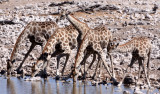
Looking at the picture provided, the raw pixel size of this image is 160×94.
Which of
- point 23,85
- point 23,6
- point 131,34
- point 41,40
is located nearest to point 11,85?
point 23,85

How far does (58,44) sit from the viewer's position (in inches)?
634

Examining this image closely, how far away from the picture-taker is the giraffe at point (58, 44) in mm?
15586

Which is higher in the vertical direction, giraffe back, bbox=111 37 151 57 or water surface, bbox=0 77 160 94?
giraffe back, bbox=111 37 151 57

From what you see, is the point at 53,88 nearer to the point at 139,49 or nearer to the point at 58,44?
the point at 58,44

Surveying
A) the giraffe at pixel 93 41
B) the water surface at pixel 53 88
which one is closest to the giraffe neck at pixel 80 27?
the giraffe at pixel 93 41

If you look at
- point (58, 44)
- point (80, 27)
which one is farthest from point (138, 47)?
point (58, 44)

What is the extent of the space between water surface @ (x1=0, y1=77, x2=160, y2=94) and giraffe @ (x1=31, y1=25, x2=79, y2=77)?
1.67 feet

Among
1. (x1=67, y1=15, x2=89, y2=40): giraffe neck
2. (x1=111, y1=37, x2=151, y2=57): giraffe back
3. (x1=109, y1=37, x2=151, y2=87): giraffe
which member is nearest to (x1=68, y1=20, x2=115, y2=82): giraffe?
(x1=67, y1=15, x2=89, y2=40): giraffe neck

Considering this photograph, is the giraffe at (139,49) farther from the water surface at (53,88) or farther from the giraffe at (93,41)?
the water surface at (53,88)

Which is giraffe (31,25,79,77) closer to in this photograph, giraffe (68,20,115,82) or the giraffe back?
giraffe (68,20,115,82)

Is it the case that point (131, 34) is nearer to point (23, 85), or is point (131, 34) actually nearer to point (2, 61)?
point (2, 61)

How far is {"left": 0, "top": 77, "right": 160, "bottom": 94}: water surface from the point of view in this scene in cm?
1397

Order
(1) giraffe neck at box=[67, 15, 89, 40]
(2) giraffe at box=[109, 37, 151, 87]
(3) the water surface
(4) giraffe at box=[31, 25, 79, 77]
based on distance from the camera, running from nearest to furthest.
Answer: (3) the water surface
(2) giraffe at box=[109, 37, 151, 87]
(4) giraffe at box=[31, 25, 79, 77]
(1) giraffe neck at box=[67, 15, 89, 40]

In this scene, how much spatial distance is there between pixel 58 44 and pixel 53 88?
2102mm
